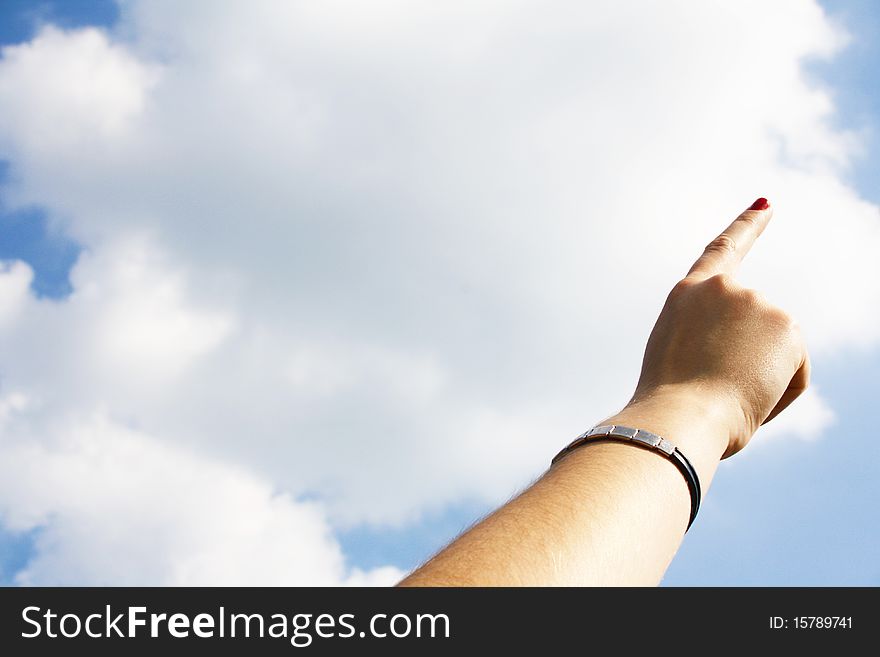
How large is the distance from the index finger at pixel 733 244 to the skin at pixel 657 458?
0.04 ft

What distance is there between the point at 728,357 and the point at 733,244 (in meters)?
1.26

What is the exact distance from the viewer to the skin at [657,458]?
1764mm

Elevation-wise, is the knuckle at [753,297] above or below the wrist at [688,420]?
above

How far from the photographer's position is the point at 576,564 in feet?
5.82

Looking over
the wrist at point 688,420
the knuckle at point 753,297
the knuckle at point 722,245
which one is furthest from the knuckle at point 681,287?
the wrist at point 688,420

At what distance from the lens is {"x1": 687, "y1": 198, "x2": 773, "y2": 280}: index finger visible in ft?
11.7

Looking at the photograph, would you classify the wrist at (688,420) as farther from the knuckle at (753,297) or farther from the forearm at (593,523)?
the knuckle at (753,297)

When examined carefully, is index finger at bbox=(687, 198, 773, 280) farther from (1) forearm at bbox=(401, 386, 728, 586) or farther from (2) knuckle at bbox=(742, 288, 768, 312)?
(1) forearm at bbox=(401, 386, 728, 586)

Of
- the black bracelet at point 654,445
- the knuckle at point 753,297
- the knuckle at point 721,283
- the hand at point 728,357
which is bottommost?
the black bracelet at point 654,445

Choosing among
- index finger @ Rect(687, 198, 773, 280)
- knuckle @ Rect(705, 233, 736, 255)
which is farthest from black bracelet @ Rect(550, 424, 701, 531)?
knuckle @ Rect(705, 233, 736, 255)
